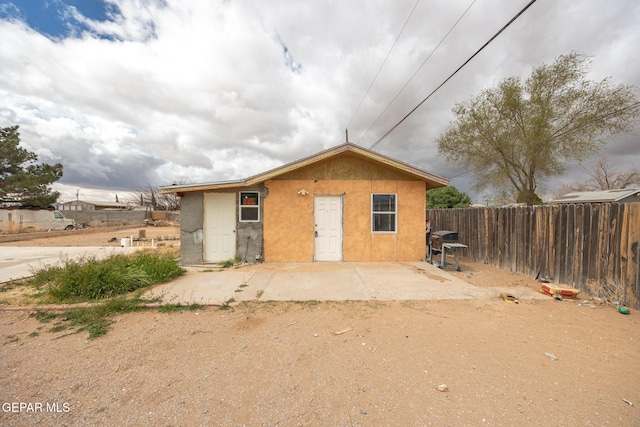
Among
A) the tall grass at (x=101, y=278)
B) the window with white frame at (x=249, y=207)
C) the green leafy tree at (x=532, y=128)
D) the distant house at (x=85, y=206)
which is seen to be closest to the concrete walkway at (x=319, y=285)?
the tall grass at (x=101, y=278)

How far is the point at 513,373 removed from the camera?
8.70 ft

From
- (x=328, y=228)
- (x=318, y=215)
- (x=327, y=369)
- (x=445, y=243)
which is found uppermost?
(x=318, y=215)

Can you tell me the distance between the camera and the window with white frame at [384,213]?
27.5 feet

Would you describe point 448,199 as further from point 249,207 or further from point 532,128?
point 249,207

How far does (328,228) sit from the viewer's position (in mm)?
8328

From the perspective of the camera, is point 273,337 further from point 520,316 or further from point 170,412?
point 520,316

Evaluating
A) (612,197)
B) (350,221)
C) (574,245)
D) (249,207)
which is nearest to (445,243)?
(574,245)

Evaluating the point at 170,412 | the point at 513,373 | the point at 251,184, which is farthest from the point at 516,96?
the point at 170,412

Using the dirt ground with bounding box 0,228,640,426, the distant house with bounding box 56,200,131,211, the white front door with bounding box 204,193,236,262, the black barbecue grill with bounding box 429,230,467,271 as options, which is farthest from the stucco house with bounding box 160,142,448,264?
the distant house with bounding box 56,200,131,211

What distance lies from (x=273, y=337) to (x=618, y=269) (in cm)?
640

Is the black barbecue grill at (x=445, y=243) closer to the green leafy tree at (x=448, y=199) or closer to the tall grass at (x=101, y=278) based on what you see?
the tall grass at (x=101, y=278)

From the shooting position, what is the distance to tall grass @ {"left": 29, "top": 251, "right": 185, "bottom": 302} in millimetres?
4750

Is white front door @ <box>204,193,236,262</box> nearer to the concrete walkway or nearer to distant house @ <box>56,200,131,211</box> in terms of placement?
the concrete walkway

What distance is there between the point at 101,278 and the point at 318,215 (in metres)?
5.70
